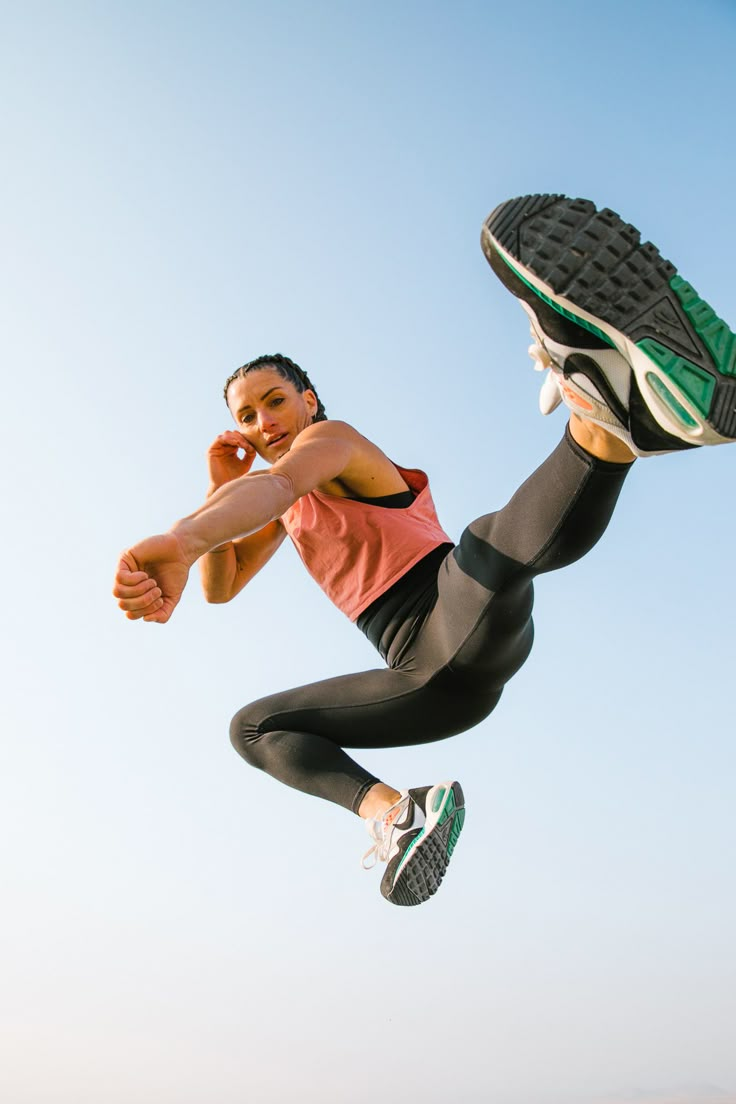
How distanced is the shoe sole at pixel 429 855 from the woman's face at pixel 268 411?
1595mm

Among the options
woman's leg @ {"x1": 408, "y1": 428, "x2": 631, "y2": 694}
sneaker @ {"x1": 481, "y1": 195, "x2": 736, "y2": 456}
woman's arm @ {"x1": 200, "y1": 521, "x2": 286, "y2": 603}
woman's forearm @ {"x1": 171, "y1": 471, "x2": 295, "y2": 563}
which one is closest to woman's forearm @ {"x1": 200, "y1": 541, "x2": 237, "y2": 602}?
woman's arm @ {"x1": 200, "y1": 521, "x2": 286, "y2": 603}

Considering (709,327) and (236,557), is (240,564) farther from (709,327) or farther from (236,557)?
(709,327)

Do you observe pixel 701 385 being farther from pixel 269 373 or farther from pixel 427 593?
pixel 269 373

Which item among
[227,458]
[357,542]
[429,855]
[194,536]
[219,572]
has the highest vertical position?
[227,458]

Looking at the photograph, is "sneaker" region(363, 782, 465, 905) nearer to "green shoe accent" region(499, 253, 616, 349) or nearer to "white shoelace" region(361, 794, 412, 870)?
"white shoelace" region(361, 794, 412, 870)

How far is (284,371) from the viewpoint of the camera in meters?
4.75

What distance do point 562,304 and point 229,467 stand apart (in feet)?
6.09

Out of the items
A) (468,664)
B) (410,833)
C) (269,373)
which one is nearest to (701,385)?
(468,664)

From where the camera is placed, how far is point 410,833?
3.92 meters

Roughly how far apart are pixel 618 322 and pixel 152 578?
1.54m

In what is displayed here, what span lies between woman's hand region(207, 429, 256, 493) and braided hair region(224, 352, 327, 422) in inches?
14.3

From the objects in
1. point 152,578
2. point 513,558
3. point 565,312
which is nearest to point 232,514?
point 152,578

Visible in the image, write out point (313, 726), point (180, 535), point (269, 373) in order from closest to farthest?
point (180, 535) → point (313, 726) → point (269, 373)

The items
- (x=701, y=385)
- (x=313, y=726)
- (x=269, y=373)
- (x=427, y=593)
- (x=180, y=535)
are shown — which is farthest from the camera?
(x=269, y=373)
